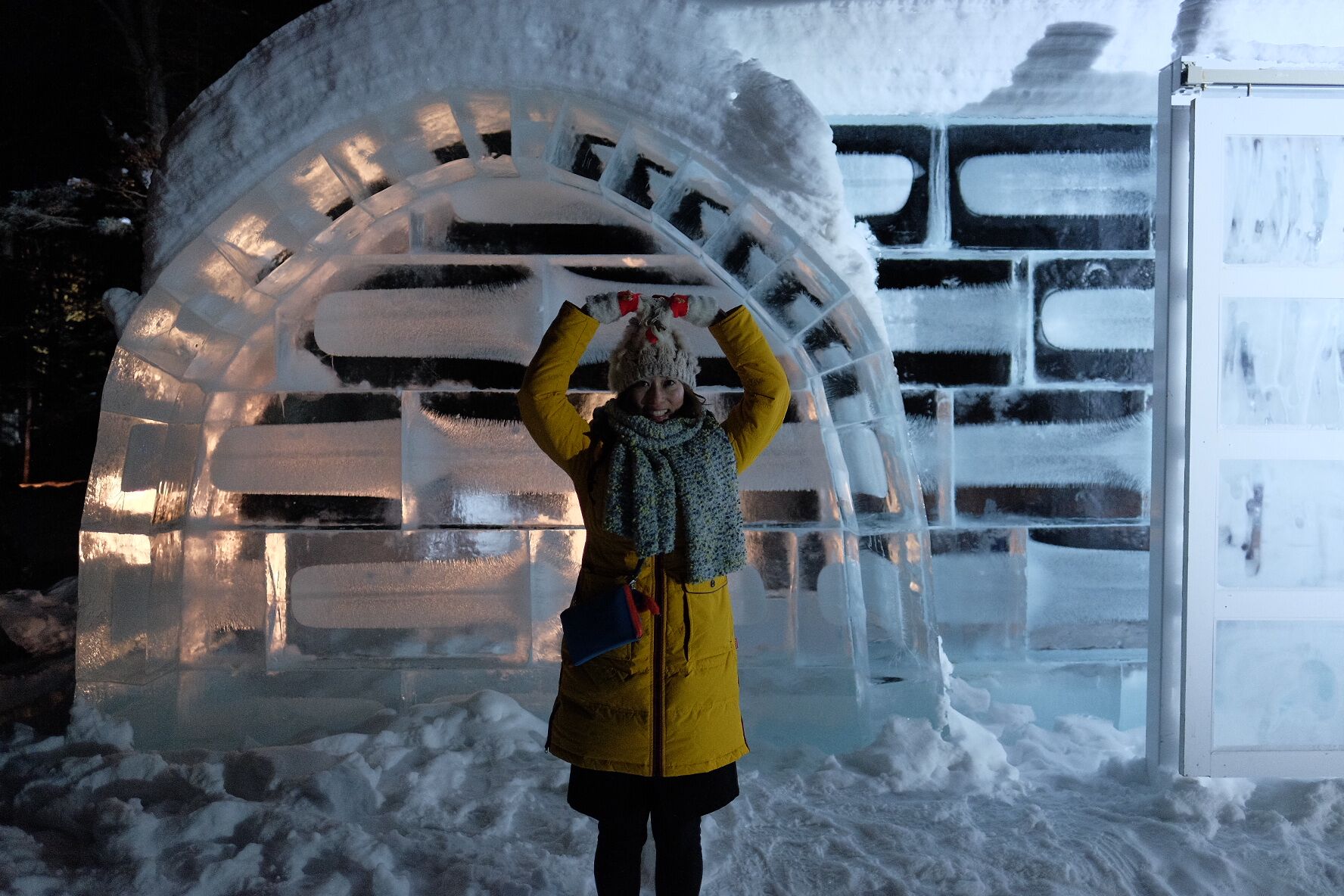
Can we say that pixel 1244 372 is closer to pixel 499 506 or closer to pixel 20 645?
pixel 499 506

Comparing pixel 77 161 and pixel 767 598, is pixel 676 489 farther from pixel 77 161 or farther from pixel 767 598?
pixel 77 161

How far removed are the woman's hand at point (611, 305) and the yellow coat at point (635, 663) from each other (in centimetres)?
5

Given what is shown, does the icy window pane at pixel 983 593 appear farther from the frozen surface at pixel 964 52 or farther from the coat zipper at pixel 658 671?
the coat zipper at pixel 658 671

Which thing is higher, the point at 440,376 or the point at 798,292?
the point at 798,292

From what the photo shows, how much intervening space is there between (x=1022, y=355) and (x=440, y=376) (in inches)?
86.5

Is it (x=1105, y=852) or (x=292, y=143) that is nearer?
(x=1105, y=852)

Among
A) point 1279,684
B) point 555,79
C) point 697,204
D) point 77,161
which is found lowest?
point 1279,684

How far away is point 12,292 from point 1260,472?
716cm

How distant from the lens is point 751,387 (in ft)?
7.48

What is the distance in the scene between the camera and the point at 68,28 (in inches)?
213

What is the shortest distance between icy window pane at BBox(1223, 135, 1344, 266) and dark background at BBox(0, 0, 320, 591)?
3607mm

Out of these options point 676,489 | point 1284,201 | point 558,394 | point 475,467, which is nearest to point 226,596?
point 475,467

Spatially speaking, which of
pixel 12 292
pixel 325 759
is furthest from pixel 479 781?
A: pixel 12 292

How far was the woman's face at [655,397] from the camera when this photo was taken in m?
2.13
